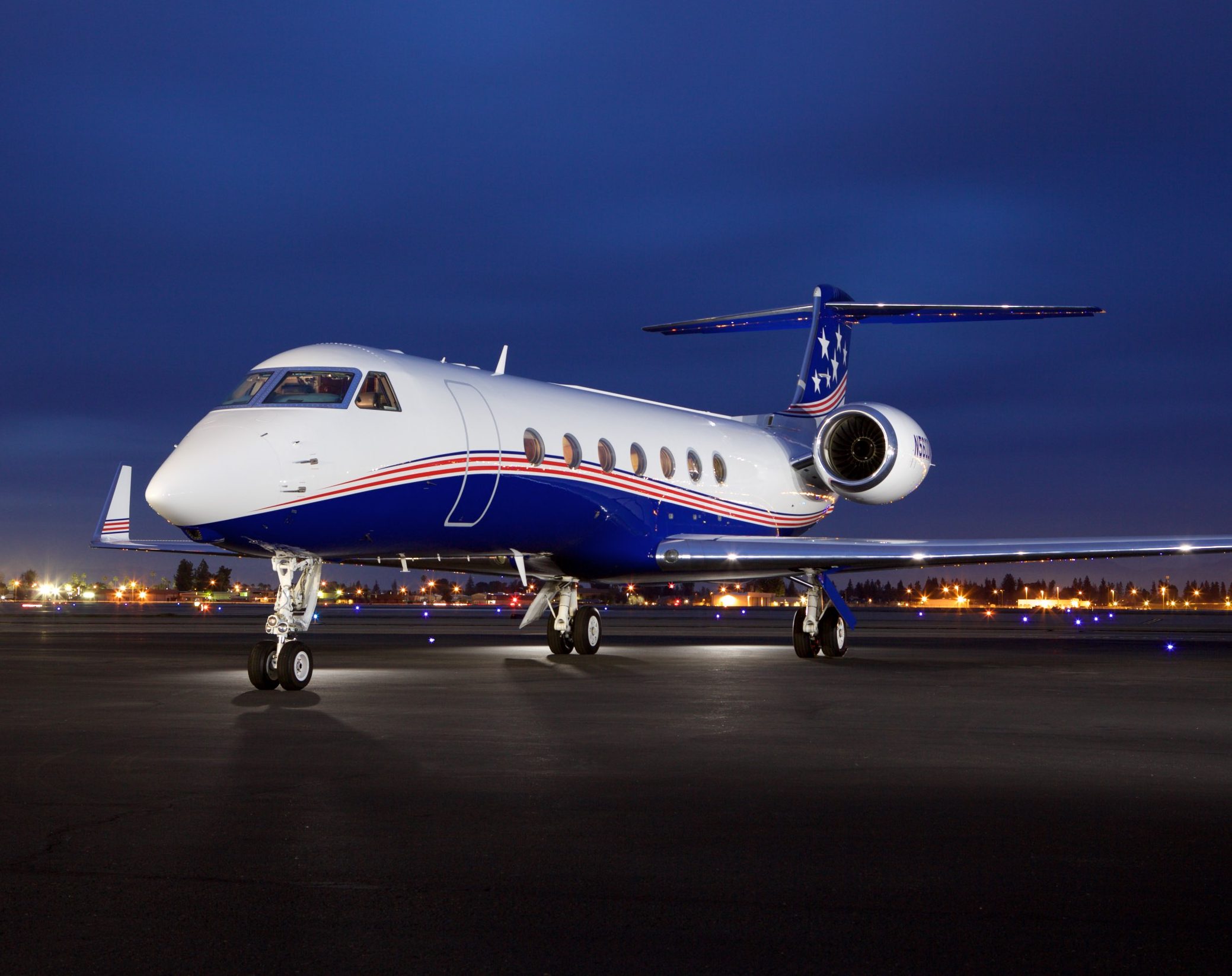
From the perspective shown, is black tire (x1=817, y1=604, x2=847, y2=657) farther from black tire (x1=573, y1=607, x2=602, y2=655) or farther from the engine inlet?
black tire (x1=573, y1=607, x2=602, y2=655)

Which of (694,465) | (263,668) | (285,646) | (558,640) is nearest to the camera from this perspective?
(263,668)

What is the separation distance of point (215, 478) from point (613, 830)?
8020mm

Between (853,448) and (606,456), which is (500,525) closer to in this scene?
(606,456)

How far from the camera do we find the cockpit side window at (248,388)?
1427 centimetres

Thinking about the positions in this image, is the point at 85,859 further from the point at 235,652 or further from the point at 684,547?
the point at 235,652

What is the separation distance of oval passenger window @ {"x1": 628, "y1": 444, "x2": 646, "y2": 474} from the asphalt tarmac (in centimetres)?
620

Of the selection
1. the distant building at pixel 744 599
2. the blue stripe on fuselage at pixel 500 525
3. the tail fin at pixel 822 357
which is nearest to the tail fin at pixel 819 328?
the tail fin at pixel 822 357

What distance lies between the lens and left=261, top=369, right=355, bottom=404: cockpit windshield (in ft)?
46.9

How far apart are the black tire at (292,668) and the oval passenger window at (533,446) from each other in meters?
4.59

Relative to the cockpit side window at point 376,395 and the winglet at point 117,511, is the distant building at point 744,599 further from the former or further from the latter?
the cockpit side window at point 376,395

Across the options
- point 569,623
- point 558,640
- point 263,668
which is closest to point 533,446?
point 569,623

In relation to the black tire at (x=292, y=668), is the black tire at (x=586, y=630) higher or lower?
higher

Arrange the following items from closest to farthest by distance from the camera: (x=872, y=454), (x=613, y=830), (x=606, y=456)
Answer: (x=613, y=830) → (x=606, y=456) → (x=872, y=454)

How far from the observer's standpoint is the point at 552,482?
17688 mm
